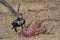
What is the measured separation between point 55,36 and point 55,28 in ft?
0.72

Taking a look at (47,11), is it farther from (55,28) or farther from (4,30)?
(4,30)

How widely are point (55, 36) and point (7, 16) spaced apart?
73 centimetres

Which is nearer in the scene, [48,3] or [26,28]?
[26,28]

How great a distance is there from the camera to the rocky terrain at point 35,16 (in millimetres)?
2752

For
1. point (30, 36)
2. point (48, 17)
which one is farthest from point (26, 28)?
point (48, 17)

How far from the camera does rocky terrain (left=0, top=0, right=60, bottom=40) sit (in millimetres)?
2752

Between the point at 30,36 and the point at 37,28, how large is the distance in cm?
11

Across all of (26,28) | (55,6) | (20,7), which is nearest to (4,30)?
(26,28)

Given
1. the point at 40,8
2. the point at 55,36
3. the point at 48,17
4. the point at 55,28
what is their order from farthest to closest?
the point at 40,8 < the point at 48,17 < the point at 55,28 < the point at 55,36

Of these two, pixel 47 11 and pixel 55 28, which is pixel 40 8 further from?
pixel 55 28

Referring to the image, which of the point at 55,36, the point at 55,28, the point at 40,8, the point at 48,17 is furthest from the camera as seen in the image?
the point at 40,8

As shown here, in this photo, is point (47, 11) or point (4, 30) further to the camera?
point (47, 11)

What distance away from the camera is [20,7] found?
3.48 meters

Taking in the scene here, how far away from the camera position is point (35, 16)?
10.7 ft
